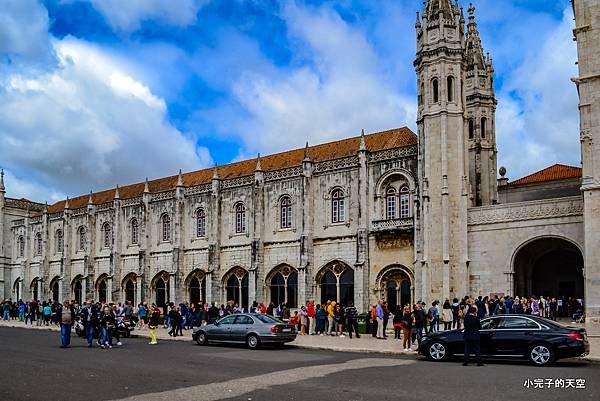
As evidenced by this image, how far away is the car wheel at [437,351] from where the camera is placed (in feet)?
55.3

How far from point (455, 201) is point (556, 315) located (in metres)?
7.24

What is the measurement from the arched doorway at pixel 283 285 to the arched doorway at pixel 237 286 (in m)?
Result: 2.23

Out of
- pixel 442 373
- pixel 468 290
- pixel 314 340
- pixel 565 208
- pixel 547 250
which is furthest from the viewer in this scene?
pixel 547 250

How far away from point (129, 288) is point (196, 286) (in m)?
7.48

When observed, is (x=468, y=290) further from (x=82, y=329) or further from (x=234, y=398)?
(x=234, y=398)

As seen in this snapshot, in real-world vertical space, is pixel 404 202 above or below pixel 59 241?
above

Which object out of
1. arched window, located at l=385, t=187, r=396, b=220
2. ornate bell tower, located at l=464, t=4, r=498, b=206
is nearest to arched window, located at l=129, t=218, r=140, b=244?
arched window, located at l=385, t=187, r=396, b=220

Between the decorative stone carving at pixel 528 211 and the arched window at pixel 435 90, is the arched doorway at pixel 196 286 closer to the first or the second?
the arched window at pixel 435 90

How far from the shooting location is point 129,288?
1935 inches

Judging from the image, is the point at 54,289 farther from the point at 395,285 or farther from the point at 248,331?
the point at 248,331

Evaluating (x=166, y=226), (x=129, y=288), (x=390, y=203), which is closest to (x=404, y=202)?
(x=390, y=203)

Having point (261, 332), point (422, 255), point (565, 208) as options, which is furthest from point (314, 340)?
point (565, 208)

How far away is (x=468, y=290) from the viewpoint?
29.8m

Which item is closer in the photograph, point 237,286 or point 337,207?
point 337,207
